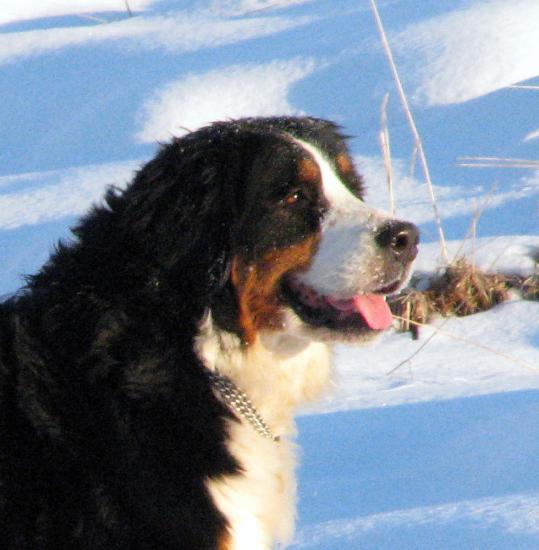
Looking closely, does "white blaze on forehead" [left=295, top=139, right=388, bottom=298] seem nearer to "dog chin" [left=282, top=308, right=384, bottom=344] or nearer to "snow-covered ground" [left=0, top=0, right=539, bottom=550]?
"dog chin" [left=282, top=308, right=384, bottom=344]

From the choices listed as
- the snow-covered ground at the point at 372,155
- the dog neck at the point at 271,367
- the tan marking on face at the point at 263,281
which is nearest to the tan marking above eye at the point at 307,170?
the tan marking on face at the point at 263,281

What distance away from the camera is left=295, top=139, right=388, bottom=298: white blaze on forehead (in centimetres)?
327

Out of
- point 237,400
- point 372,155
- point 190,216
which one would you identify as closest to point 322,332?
point 237,400

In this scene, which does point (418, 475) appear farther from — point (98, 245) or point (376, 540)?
point (98, 245)

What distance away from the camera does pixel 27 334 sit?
308 cm

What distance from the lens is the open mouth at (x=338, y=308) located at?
332cm

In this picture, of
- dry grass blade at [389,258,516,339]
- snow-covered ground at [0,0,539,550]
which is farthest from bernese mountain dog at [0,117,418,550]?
dry grass blade at [389,258,516,339]

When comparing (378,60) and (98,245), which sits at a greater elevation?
(98,245)

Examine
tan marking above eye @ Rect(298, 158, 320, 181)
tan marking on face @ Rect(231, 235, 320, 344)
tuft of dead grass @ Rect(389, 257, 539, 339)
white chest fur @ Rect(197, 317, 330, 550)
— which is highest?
tan marking above eye @ Rect(298, 158, 320, 181)

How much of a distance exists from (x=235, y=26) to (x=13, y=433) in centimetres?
652

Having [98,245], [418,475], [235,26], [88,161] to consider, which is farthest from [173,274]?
[235,26]

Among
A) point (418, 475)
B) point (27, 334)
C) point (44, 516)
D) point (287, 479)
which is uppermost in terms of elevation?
point (27, 334)

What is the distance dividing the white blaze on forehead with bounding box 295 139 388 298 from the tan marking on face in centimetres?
3

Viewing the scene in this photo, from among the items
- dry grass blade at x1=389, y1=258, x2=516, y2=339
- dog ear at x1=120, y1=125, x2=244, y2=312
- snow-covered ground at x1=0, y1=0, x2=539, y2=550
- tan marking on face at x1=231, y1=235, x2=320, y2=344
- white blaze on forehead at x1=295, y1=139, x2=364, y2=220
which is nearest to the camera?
dog ear at x1=120, y1=125, x2=244, y2=312
